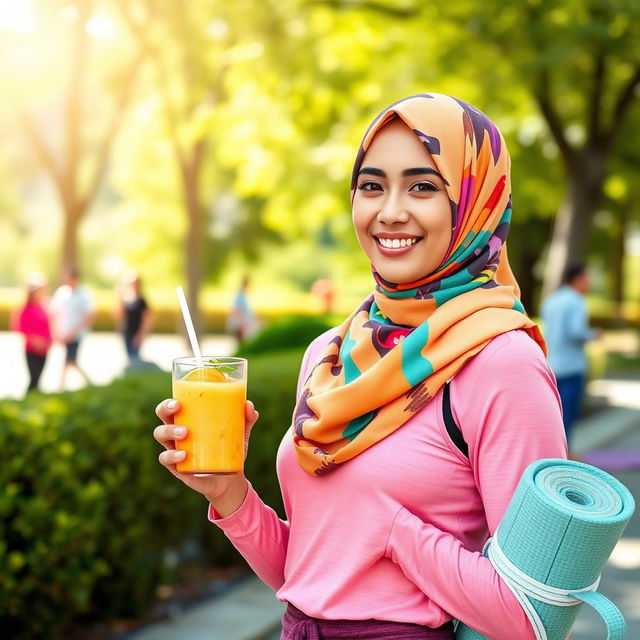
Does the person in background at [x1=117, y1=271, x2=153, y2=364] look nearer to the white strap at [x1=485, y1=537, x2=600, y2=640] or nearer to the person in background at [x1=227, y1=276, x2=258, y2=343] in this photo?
the person in background at [x1=227, y1=276, x2=258, y2=343]

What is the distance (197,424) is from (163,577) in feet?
12.5

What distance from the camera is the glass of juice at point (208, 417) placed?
1.99m

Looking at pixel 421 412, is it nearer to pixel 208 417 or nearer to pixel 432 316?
pixel 432 316

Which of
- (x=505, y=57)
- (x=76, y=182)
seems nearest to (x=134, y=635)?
(x=505, y=57)

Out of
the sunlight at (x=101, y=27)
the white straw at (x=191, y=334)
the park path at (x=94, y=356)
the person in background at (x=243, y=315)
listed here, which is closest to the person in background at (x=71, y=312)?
the park path at (x=94, y=356)

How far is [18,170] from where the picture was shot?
56.4 m

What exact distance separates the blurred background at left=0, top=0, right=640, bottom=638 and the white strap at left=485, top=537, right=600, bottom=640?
298cm

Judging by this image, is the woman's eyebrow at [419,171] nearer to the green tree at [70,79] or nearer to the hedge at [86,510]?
the hedge at [86,510]

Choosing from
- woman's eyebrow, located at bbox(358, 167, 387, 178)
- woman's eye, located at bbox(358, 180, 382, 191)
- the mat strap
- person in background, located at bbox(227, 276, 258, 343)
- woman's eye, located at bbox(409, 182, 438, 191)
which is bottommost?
person in background, located at bbox(227, 276, 258, 343)

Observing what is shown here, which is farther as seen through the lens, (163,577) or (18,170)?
(18,170)

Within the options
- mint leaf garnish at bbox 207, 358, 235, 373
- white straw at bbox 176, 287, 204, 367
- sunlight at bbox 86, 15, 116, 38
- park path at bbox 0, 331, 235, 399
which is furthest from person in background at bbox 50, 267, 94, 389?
mint leaf garnish at bbox 207, 358, 235, 373

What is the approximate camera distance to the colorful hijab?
74.0 inches

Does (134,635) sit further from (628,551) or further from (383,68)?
(383,68)

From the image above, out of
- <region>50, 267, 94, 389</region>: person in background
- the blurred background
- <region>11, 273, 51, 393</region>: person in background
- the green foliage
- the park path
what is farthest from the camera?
the park path
